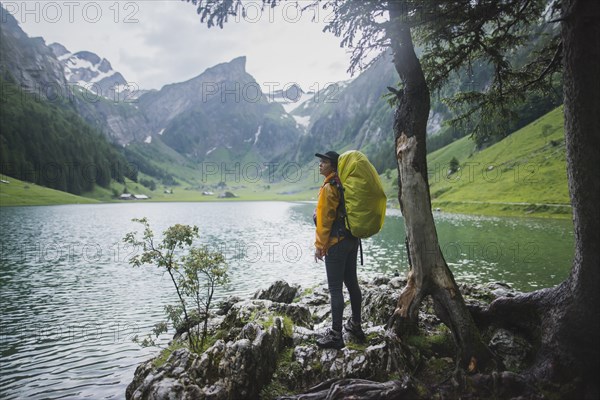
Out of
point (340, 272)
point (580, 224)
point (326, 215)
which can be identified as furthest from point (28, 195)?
point (580, 224)

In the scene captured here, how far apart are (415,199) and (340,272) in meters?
2.74

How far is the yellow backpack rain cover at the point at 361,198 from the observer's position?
797 cm

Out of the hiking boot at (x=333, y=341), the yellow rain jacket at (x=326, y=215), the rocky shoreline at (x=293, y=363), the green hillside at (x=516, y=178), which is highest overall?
the green hillside at (x=516, y=178)

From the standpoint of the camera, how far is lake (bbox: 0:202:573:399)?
13.6 meters

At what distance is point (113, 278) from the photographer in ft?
97.9

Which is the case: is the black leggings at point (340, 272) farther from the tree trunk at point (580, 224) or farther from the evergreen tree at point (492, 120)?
the tree trunk at point (580, 224)

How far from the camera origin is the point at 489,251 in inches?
1529

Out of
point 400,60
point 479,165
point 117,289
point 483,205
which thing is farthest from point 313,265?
point 479,165

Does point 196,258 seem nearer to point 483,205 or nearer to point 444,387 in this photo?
point 444,387

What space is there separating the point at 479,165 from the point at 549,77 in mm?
116374

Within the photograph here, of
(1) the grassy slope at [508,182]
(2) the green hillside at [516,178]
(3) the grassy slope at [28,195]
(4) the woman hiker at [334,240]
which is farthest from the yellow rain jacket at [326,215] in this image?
(3) the grassy slope at [28,195]

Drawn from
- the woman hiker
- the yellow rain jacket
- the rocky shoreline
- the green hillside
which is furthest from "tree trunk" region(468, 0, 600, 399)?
the green hillside

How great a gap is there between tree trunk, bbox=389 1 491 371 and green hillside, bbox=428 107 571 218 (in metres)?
71.3

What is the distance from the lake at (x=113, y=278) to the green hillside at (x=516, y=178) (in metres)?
15.0
